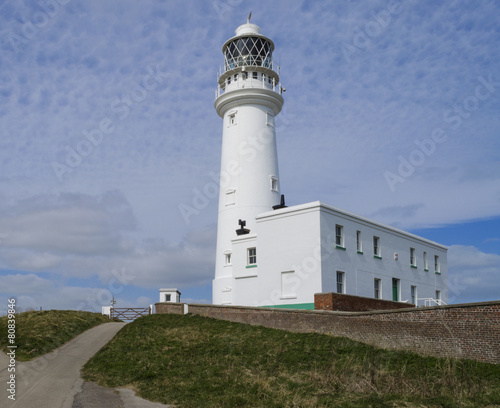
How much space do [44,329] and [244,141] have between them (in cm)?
A: 1676

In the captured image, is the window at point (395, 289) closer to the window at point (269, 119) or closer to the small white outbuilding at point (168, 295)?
the window at point (269, 119)

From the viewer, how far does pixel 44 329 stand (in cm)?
2412

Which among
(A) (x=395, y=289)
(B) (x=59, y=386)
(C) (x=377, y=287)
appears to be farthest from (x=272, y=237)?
(B) (x=59, y=386)

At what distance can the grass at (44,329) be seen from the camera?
20797 mm

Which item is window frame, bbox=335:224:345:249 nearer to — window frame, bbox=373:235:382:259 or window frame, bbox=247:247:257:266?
window frame, bbox=373:235:382:259

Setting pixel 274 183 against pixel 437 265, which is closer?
pixel 274 183

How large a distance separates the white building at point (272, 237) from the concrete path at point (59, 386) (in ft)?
33.0

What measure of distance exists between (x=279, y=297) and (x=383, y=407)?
16.0 meters

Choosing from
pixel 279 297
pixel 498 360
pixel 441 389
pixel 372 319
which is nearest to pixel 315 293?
pixel 279 297

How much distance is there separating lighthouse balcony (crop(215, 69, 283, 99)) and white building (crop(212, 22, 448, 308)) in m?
0.07

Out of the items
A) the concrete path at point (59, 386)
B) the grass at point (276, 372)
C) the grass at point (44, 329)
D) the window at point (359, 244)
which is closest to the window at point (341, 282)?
the window at point (359, 244)

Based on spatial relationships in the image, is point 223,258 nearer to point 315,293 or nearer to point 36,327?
point 315,293

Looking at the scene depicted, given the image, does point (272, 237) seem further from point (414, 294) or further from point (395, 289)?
point (414, 294)

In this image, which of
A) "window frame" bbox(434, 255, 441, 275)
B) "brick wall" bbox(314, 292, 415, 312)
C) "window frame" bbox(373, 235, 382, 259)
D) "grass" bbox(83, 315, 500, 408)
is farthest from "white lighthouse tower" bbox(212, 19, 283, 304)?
"window frame" bbox(434, 255, 441, 275)
